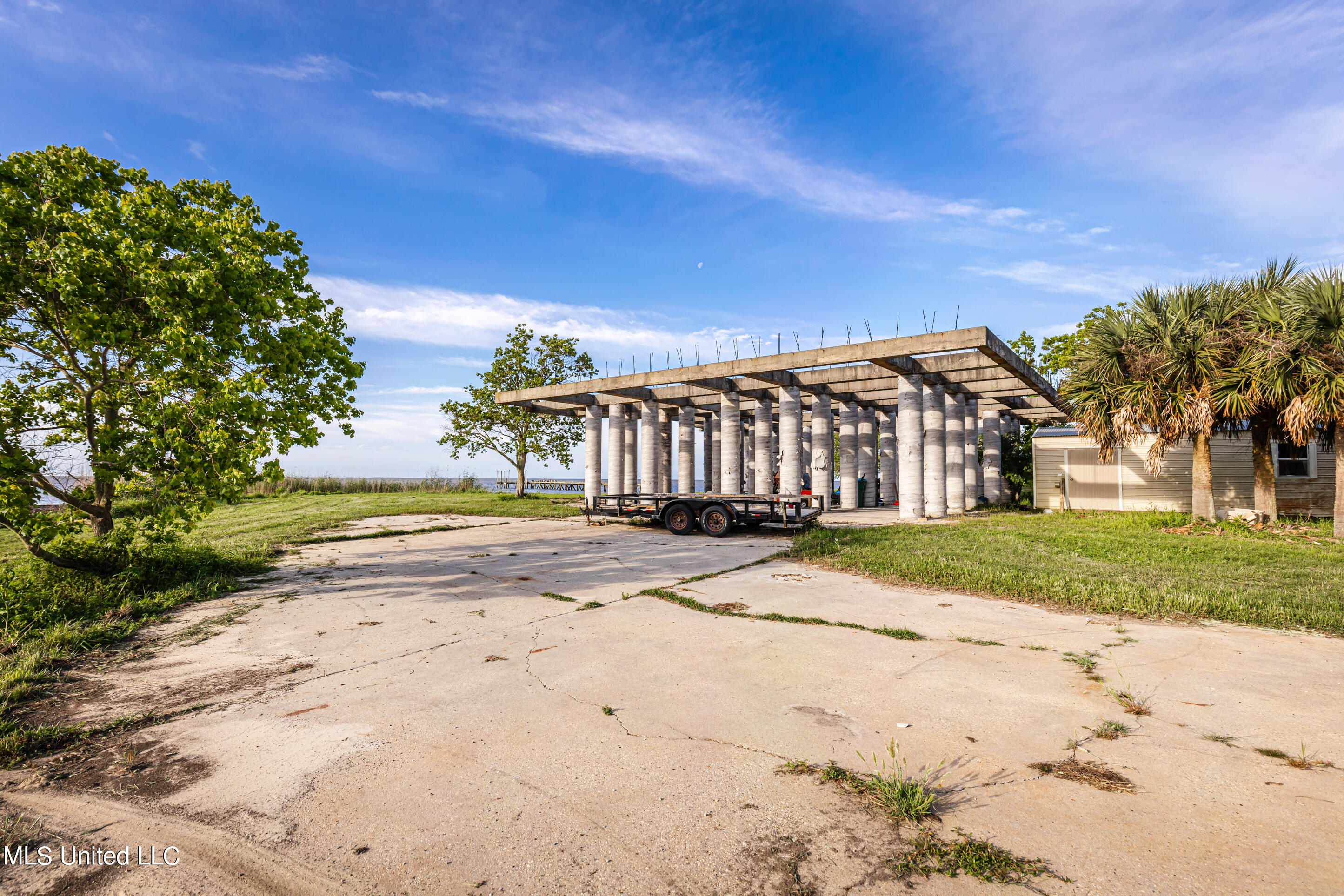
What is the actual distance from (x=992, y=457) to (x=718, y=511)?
18.8 m

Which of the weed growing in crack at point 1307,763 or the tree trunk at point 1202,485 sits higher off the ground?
the tree trunk at point 1202,485

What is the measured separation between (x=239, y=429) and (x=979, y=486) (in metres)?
30.7

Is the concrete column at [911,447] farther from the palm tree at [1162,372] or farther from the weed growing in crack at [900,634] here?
the weed growing in crack at [900,634]

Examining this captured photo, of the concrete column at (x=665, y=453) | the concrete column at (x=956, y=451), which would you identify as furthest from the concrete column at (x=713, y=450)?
the concrete column at (x=956, y=451)

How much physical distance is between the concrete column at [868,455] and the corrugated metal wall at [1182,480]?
7681 mm

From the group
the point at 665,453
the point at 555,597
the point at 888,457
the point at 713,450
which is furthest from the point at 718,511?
the point at 713,450

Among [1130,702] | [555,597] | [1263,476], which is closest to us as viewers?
[1130,702]

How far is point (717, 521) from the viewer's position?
53.7ft

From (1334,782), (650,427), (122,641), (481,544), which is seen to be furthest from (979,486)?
(122,641)

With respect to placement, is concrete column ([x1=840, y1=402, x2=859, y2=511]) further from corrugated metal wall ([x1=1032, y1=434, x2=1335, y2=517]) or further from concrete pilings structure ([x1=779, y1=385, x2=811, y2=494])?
corrugated metal wall ([x1=1032, y1=434, x2=1335, y2=517])

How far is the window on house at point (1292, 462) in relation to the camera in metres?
20.4

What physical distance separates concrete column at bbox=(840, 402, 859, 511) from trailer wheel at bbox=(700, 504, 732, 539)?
13.0m

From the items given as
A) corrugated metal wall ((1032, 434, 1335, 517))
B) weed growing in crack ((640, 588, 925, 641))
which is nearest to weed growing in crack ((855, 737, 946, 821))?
weed growing in crack ((640, 588, 925, 641))

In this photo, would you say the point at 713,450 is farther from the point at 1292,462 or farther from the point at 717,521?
the point at 1292,462
